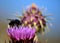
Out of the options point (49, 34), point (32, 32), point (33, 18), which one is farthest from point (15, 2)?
point (49, 34)

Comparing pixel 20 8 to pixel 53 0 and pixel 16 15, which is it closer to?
pixel 16 15

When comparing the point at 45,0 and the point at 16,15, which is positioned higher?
the point at 45,0

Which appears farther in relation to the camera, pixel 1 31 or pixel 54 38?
pixel 54 38

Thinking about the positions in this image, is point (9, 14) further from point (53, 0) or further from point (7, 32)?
point (53, 0)

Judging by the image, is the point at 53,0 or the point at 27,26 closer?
the point at 27,26

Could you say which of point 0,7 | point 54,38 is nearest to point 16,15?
point 0,7

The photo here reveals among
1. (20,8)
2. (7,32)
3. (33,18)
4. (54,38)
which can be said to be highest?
(20,8)
